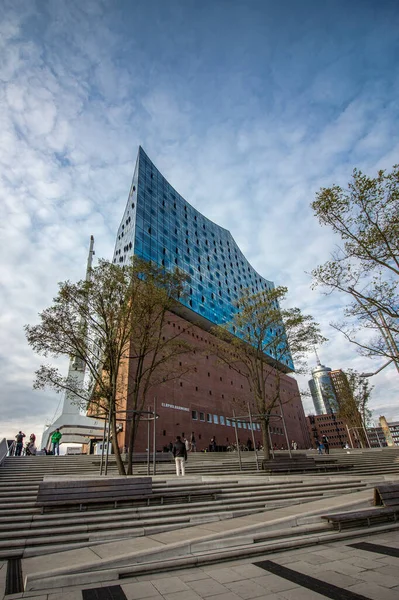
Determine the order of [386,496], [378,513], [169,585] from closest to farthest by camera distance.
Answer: [169,585] → [378,513] → [386,496]

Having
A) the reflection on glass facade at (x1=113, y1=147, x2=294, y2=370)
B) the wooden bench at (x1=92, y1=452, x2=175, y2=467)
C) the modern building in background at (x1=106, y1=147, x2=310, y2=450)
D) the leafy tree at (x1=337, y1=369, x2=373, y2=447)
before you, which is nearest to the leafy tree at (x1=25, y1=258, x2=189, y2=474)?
the wooden bench at (x1=92, y1=452, x2=175, y2=467)

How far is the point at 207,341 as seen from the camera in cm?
4494

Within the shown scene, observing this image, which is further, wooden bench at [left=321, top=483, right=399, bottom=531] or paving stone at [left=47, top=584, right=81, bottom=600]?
wooden bench at [left=321, top=483, right=399, bottom=531]

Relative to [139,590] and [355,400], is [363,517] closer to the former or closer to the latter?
[139,590]

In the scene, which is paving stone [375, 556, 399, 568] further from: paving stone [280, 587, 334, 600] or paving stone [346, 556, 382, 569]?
paving stone [280, 587, 334, 600]

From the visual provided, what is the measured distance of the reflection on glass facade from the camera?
3934 centimetres

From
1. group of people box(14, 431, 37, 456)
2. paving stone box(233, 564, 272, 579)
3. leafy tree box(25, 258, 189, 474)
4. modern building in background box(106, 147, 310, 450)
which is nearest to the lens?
paving stone box(233, 564, 272, 579)

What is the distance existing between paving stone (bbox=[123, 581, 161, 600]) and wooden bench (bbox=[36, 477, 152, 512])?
3464mm

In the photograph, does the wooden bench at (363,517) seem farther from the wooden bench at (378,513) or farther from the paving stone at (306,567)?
the paving stone at (306,567)

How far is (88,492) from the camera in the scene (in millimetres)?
6879

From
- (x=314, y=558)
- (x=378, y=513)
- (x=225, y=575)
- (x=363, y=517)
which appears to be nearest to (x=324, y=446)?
(x=378, y=513)

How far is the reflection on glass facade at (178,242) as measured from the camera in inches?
1549

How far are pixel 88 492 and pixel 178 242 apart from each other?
4073cm

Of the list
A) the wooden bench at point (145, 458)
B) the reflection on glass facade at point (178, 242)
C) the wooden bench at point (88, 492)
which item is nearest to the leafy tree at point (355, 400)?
the reflection on glass facade at point (178, 242)
